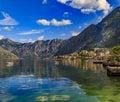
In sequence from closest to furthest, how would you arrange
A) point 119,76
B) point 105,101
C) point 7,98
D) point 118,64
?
1. point 105,101
2. point 7,98
3. point 119,76
4. point 118,64

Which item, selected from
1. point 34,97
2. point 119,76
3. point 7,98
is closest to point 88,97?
point 34,97

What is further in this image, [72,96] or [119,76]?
[119,76]

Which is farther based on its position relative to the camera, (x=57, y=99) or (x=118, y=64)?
(x=118, y=64)

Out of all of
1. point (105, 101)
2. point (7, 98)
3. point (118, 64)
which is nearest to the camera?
point (105, 101)

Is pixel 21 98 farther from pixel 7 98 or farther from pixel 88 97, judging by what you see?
pixel 88 97

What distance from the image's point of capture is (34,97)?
188ft

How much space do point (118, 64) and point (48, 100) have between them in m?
120

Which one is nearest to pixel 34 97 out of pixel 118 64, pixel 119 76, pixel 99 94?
pixel 99 94

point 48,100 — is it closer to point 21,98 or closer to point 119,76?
point 21,98

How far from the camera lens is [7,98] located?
55.9 meters

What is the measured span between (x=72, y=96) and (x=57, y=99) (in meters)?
5.34

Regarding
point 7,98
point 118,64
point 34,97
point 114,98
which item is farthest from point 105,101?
point 118,64

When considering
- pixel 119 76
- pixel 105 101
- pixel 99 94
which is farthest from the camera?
pixel 119 76

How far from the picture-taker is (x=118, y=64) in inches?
6565
